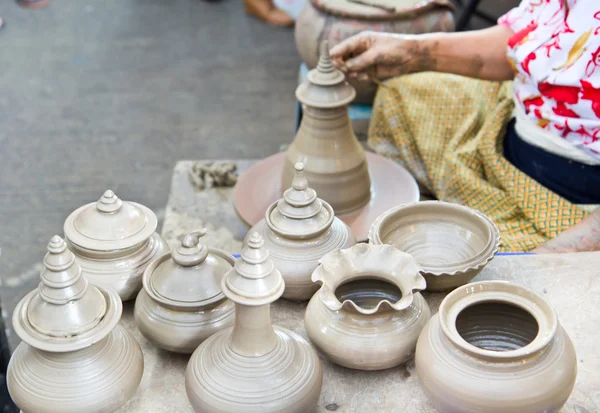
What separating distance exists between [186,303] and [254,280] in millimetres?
249

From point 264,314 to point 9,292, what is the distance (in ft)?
6.83

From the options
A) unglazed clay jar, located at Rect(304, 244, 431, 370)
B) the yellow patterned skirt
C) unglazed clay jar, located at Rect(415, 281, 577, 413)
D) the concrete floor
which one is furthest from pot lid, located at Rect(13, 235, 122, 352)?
the concrete floor

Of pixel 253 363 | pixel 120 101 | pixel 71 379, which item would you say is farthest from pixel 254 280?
pixel 120 101

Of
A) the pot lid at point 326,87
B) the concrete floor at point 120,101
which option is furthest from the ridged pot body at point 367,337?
the concrete floor at point 120,101

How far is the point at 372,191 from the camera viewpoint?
238cm

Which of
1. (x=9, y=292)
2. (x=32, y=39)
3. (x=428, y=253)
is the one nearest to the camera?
(x=428, y=253)

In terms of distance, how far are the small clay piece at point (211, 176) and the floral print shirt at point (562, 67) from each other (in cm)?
118

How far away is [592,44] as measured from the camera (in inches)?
77.3

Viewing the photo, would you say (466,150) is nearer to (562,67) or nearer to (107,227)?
(562,67)

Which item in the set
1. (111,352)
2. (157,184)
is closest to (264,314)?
(111,352)

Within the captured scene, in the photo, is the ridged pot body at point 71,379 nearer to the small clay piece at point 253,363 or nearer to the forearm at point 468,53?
the small clay piece at point 253,363

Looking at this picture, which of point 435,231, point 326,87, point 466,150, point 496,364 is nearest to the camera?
point 496,364

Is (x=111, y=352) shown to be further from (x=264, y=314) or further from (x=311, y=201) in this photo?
(x=311, y=201)

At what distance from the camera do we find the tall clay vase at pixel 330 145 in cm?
200
